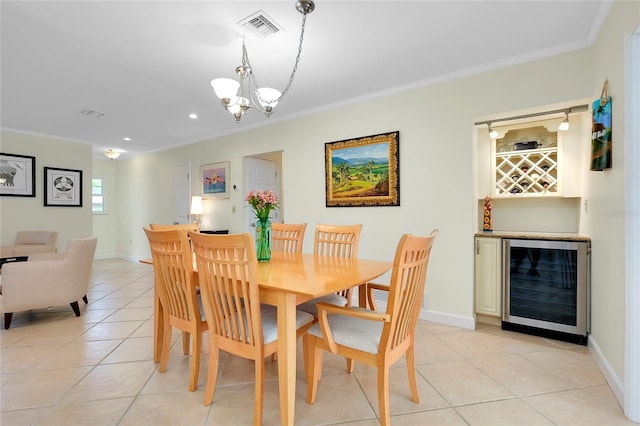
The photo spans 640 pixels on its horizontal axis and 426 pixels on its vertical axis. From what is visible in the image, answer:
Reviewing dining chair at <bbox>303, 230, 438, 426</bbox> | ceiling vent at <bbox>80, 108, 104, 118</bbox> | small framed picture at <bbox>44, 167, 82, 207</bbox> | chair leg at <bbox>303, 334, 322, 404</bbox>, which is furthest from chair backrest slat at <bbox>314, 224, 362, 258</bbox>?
small framed picture at <bbox>44, 167, 82, 207</bbox>

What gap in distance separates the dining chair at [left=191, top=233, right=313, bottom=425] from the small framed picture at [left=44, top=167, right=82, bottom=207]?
17.2 ft

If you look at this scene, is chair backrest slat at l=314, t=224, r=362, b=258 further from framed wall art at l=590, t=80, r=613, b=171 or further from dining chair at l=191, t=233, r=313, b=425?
framed wall art at l=590, t=80, r=613, b=171

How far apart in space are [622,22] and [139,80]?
3.78m

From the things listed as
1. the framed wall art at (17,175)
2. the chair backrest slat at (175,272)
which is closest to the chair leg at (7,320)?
the chair backrest slat at (175,272)

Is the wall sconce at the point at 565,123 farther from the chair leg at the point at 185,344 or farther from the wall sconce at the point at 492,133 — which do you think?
the chair leg at the point at 185,344

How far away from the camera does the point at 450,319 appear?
2.94 m

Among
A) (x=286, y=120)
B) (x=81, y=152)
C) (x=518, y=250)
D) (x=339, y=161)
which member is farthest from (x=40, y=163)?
(x=518, y=250)

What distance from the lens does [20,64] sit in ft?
8.71

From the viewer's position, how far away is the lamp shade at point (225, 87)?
2.01m

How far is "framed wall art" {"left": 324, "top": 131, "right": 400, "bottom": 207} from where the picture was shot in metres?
3.28

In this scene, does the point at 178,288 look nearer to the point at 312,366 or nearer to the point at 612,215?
the point at 312,366

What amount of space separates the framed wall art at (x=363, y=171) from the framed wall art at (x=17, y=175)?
491 cm

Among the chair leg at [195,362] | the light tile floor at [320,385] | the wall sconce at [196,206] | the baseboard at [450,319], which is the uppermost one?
the wall sconce at [196,206]

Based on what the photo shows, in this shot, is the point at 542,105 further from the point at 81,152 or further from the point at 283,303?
the point at 81,152
